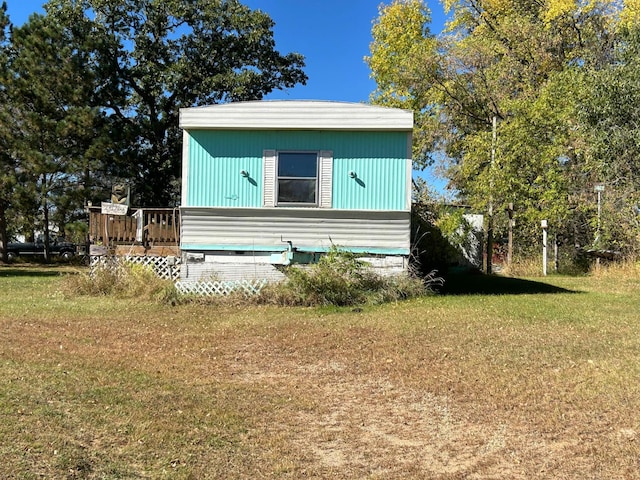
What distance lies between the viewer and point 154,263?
11.4 meters

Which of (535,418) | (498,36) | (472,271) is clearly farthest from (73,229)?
(535,418)

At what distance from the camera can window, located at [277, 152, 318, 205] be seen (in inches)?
422

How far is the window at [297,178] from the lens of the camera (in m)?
10.7

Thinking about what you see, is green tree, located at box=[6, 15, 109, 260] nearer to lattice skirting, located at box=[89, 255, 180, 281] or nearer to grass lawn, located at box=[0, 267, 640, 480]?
lattice skirting, located at box=[89, 255, 180, 281]

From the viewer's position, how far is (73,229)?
2116 cm

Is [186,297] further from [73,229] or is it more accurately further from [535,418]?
[73,229]

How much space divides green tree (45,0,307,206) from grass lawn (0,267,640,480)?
16842 millimetres

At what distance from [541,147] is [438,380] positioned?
14080 millimetres

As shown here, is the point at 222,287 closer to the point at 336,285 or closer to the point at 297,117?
the point at 336,285


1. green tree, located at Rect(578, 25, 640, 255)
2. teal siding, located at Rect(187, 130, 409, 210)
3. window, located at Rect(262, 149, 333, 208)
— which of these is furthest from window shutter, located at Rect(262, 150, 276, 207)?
green tree, located at Rect(578, 25, 640, 255)

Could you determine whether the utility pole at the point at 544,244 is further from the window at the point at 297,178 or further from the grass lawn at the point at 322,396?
the window at the point at 297,178

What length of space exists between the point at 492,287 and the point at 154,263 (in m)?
7.72

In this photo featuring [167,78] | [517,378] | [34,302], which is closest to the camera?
[517,378]

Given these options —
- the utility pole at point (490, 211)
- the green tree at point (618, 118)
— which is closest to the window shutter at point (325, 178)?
the green tree at point (618, 118)
